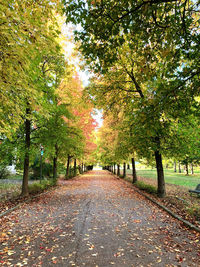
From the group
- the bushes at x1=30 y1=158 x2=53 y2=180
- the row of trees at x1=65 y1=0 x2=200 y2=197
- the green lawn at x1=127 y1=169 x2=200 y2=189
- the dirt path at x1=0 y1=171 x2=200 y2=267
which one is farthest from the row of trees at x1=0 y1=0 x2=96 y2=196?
the green lawn at x1=127 y1=169 x2=200 y2=189

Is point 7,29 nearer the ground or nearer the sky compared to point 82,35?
nearer the ground

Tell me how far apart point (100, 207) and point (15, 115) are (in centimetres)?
569

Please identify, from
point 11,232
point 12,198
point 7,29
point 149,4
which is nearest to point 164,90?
point 149,4

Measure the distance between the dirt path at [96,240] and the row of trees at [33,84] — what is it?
Result: 113 inches

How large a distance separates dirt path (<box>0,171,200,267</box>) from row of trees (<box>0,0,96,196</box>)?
287cm

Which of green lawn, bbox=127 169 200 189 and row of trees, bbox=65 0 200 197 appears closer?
row of trees, bbox=65 0 200 197

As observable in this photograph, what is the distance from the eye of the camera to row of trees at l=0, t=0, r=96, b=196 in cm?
374

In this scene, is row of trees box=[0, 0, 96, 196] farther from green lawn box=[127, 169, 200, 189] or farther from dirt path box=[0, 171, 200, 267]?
green lawn box=[127, 169, 200, 189]

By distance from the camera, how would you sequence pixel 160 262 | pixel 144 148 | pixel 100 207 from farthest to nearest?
pixel 144 148 → pixel 100 207 → pixel 160 262

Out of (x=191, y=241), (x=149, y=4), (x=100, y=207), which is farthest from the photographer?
(x=100, y=207)

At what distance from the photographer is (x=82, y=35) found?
13.1ft

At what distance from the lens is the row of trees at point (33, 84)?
374cm

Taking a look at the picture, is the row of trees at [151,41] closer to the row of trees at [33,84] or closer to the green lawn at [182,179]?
the row of trees at [33,84]

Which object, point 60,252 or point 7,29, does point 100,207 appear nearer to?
point 60,252
